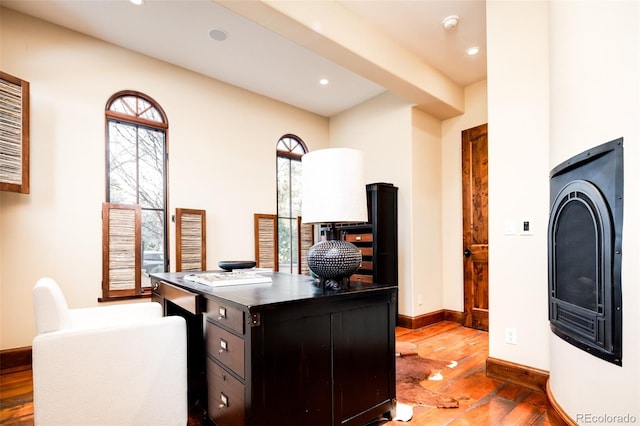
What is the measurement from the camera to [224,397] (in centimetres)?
152

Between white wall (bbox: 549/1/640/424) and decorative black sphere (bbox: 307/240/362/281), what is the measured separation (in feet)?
3.61

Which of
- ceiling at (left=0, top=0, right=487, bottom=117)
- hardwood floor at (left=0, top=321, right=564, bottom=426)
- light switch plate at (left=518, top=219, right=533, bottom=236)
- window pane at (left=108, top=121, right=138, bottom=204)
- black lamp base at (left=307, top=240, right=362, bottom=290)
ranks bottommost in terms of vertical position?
hardwood floor at (left=0, top=321, right=564, bottom=426)

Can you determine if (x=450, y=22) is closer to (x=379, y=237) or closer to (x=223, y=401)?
(x=379, y=237)

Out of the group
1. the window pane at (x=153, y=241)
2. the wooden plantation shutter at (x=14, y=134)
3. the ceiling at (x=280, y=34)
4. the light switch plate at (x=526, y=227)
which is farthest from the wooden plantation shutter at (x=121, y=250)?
the light switch plate at (x=526, y=227)

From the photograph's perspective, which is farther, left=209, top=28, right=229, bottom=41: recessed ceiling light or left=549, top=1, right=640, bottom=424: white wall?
left=209, top=28, right=229, bottom=41: recessed ceiling light

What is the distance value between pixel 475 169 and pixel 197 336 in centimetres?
341

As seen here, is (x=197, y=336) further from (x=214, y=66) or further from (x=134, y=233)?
(x=214, y=66)

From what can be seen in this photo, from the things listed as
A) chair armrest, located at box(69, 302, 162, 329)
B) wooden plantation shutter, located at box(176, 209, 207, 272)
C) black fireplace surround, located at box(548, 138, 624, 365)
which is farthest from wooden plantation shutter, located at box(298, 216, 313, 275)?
black fireplace surround, located at box(548, 138, 624, 365)

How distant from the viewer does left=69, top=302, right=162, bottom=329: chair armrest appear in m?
1.96

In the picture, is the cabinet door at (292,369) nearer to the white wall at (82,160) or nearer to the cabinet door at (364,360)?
the cabinet door at (364,360)

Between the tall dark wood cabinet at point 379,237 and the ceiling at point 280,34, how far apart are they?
112 centimetres

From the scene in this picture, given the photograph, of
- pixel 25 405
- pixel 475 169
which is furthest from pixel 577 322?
pixel 25 405

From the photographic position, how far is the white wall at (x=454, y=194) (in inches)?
157

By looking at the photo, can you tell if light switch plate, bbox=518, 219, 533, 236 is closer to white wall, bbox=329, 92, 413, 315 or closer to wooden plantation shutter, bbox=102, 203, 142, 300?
white wall, bbox=329, 92, 413, 315
